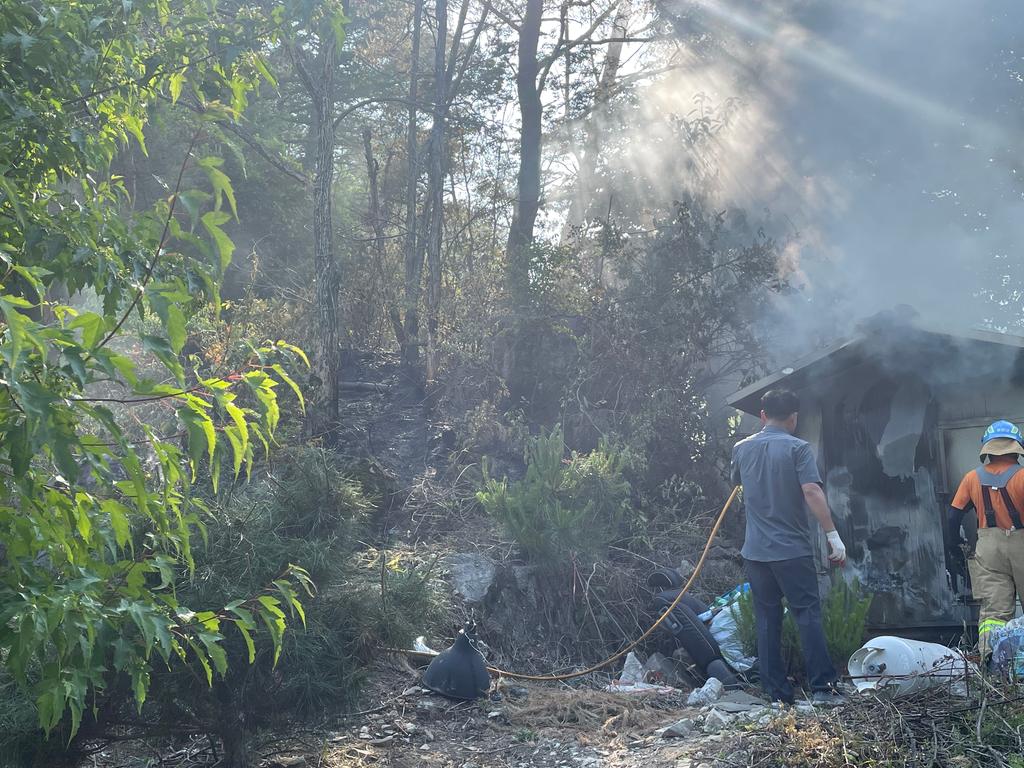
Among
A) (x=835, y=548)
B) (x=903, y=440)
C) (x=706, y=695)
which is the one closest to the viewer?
(x=835, y=548)

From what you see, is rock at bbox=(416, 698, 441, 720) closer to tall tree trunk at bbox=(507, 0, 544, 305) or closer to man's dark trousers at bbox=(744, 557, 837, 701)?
man's dark trousers at bbox=(744, 557, 837, 701)

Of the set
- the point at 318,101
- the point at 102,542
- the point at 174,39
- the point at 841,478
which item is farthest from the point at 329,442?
the point at 102,542

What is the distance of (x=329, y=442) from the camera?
1085 cm

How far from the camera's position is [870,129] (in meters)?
15.6

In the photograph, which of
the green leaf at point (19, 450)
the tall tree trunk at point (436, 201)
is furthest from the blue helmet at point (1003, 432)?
the tall tree trunk at point (436, 201)

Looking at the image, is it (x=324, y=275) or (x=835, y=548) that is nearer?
(x=835, y=548)

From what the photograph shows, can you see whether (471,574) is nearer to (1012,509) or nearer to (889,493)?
(889,493)

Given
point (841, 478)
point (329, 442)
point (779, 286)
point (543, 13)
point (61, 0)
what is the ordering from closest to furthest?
point (61, 0) < point (841, 478) < point (329, 442) < point (779, 286) < point (543, 13)

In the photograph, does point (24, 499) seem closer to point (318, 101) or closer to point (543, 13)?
point (318, 101)

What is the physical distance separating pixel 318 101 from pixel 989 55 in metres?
11.2

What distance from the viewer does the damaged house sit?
8656 millimetres

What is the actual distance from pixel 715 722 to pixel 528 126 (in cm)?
1242

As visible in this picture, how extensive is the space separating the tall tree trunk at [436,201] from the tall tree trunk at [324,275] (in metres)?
2.05

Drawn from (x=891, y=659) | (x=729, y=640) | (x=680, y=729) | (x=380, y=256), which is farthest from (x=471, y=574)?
(x=380, y=256)
